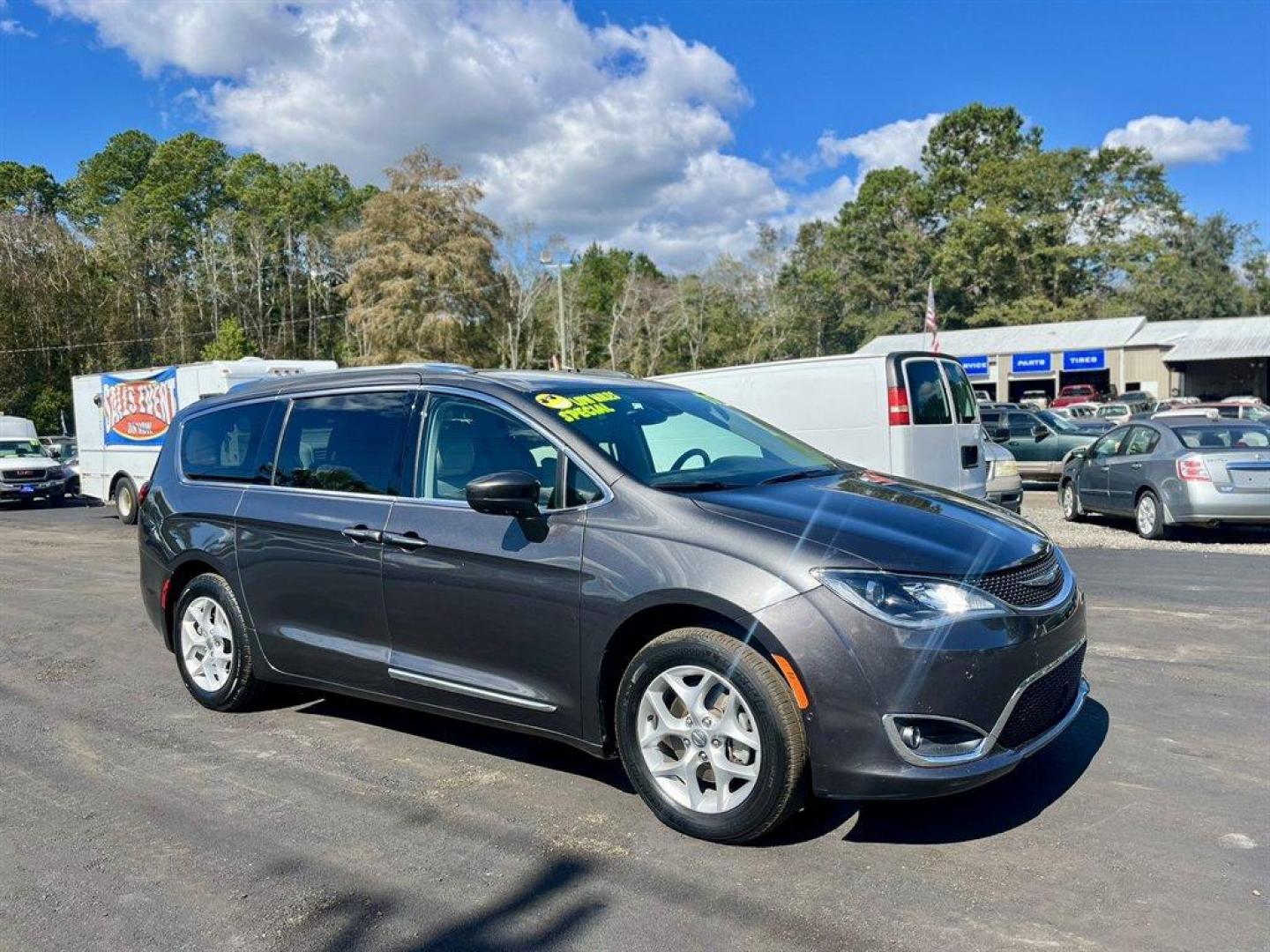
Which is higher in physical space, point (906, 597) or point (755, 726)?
point (906, 597)

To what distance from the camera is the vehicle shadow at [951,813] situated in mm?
3703

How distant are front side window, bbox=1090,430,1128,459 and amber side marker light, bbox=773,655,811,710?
36.0 ft

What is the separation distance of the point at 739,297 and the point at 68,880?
2512 inches

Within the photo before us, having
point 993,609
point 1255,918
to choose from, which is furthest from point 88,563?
point 1255,918

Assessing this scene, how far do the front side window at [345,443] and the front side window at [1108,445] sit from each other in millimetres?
10901

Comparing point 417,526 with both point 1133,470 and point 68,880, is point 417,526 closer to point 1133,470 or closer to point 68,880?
point 68,880

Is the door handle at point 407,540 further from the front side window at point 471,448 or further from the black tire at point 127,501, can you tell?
the black tire at point 127,501

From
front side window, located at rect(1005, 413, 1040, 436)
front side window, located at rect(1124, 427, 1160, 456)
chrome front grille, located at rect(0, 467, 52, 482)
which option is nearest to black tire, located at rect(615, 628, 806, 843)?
front side window, located at rect(1124, 427, 1160, 456)

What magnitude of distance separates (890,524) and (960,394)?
680cm

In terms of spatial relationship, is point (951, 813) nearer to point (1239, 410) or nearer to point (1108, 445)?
point (1108, 445)

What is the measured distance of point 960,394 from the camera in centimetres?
1004

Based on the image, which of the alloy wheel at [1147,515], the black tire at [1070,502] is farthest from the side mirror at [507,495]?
the black tire at [1070,502]

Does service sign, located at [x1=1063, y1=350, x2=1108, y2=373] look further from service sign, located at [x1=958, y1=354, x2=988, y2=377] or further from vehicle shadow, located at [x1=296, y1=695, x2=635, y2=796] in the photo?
vehicle shadow, located at [x1=296, y1=695, x2=635, y2=796]

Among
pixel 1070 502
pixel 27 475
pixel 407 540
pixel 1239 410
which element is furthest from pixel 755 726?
pixel 1239 410
